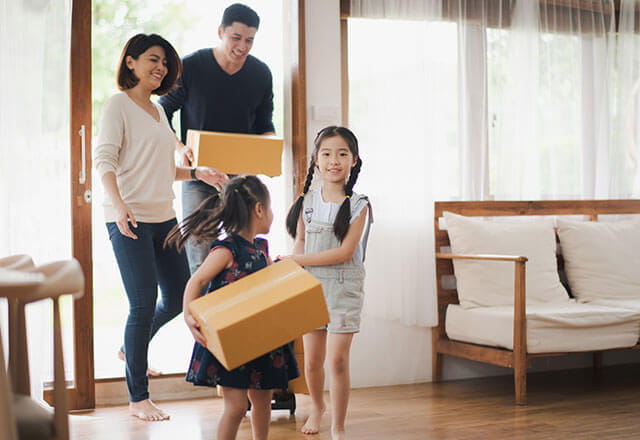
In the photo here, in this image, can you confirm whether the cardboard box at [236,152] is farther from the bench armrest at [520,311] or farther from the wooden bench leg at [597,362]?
the wooden bench leg at [597,362]

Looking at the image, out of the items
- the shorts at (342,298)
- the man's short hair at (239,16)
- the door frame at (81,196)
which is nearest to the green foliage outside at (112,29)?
the door frame at (81,196)

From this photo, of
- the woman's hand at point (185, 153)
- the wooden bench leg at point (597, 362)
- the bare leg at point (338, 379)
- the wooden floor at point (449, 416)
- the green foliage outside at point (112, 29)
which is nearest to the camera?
the bare leg at point (338, 379)

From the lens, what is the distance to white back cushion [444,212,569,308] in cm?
341

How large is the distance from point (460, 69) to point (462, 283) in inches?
42.1

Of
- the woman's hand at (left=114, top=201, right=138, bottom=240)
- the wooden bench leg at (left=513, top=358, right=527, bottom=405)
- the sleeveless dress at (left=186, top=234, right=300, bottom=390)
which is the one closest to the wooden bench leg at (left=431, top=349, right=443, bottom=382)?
the wooden bench leg at (left=513, top=358, right=527, bottom=405)

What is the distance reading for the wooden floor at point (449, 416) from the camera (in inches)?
103

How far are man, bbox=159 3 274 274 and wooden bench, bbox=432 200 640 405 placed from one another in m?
1.08

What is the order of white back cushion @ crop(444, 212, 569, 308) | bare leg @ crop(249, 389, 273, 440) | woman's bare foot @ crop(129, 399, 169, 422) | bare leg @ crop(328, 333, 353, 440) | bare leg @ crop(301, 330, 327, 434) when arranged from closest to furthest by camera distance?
bare leg @ crop(249, 389, 273, 440), bare leg @ crop(328, 333, 353, 440), bare leg @ crop(301, 330, 327, 434), woman's bare foot @ crop(129, 399, 169, 422), white back cushion @ crop(444, 212, 569, 308)

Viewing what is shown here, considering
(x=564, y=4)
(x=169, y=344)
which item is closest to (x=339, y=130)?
(x=169, y=344)

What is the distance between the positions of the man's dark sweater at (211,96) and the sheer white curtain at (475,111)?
536mm

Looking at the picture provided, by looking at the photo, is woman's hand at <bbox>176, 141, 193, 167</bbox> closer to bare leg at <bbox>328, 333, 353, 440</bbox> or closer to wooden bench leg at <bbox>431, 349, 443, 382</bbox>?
bare leg at <bbox>328, 333, 353, 440</bbox>

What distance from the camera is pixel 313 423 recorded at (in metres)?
2.63

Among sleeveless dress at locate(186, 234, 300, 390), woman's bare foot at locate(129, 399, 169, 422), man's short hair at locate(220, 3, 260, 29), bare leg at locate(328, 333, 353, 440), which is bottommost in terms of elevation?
woman's bare foot at locate(129, 399, 169, 422)

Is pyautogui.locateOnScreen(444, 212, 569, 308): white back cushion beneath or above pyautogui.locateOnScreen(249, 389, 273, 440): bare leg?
above
